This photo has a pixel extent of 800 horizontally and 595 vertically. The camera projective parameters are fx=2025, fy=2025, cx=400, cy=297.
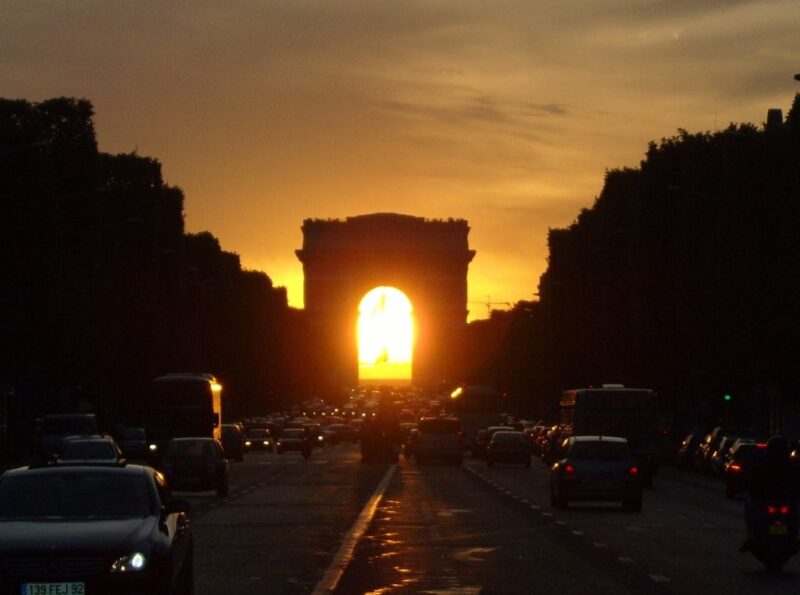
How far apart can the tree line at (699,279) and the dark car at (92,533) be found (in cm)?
4364

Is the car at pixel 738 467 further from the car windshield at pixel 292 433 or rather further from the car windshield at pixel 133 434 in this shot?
the car windshield at pixel 292 433

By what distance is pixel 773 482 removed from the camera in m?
24.0

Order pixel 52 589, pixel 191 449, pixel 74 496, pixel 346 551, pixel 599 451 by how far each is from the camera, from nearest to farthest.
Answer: pixel 52 589 → pixel 74 496 → pixel 346 551 → pixel 599 451 → pixel 191 449

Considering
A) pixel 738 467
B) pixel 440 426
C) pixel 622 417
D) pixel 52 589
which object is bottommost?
pixel 738 467

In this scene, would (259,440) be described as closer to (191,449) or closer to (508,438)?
(508,438)

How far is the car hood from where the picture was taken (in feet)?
51.2

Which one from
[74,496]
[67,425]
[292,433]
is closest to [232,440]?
[292,433]

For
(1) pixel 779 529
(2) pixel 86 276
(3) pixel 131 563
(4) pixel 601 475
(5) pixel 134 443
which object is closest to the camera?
(3) pixel 131 563

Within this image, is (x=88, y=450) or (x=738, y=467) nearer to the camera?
(x=88, y=450)

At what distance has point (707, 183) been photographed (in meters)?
77.5

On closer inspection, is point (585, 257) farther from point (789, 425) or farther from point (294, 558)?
point (294, 558)

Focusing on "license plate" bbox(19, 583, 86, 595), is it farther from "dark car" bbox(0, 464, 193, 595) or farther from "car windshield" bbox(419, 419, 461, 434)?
"car windshield" bbox(419, 419, 461, 434)

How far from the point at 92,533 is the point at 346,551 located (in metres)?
11.4

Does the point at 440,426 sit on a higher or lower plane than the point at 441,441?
higher
